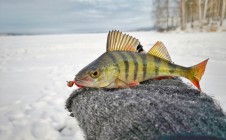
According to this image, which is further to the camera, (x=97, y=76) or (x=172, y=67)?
(x=172, y=67)

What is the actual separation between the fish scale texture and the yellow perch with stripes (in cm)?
7

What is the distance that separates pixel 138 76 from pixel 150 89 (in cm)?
13

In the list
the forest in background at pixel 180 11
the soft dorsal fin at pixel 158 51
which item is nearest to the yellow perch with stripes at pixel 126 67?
the soft dorsal fin at pixel 158 51

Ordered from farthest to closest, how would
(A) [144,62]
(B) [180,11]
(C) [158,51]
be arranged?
(B) [180,11], (C) [158,51], (A) [144,62]

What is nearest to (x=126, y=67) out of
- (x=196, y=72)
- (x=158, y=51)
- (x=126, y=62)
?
(x=126, y=62)

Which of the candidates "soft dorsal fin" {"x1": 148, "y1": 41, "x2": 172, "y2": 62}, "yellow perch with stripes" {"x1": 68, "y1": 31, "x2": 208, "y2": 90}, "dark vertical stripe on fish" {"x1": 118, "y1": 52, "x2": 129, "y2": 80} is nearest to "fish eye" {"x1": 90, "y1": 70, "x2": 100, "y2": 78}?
"yellow perch with stripes" {"x1": 68, "y1": 31, "x2": 208, "y2": 90}

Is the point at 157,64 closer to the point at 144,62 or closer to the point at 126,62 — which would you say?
the point at 144,62

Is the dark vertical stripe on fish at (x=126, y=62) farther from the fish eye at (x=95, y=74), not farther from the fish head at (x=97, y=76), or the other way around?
the fish eye at (x=95, y=74)

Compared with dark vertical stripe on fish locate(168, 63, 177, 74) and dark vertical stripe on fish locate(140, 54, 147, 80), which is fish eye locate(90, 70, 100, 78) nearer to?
dark vertical stripe on fish locate(140, 54, 147, 80)

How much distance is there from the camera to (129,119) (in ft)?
3.82

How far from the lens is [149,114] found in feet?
3.71

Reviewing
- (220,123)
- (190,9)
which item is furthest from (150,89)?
(190,9)

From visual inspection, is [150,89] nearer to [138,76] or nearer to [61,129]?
[138,76]

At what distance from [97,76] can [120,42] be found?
0.99 feet
